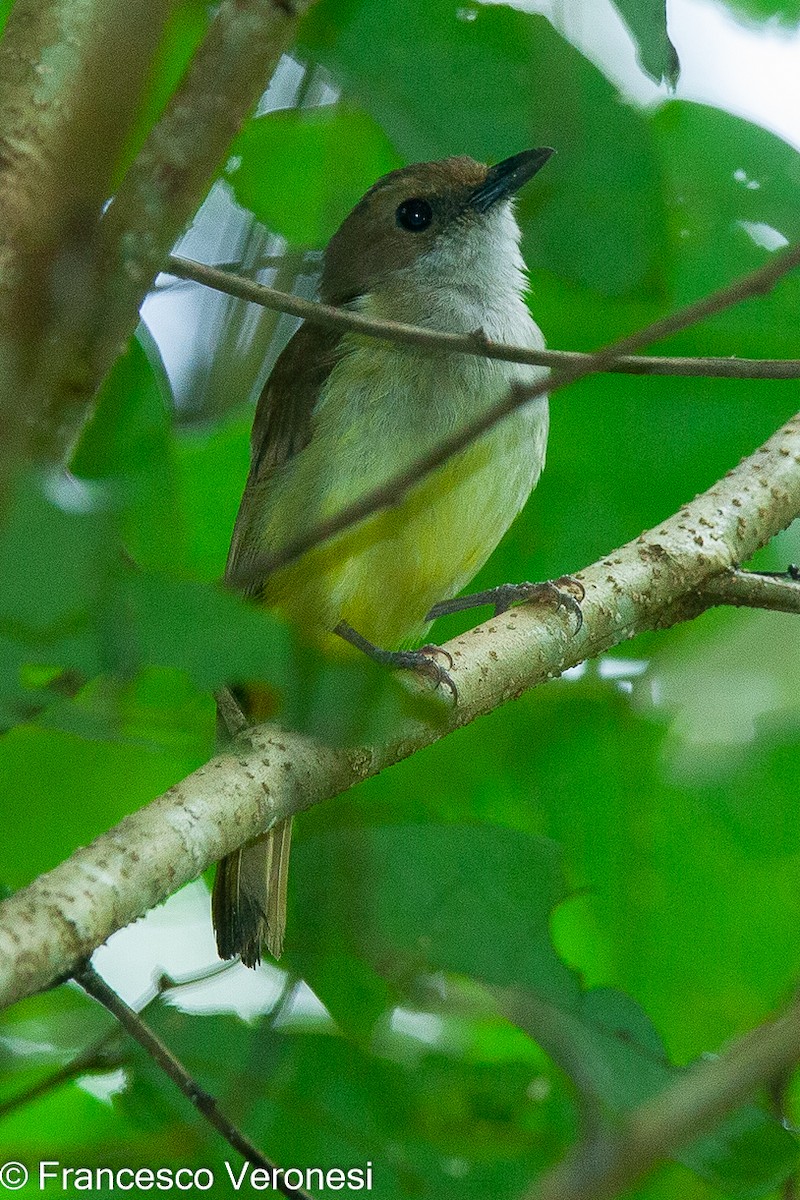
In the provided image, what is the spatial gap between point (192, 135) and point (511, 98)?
1.51 metres

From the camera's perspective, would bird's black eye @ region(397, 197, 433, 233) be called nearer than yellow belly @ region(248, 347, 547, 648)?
No

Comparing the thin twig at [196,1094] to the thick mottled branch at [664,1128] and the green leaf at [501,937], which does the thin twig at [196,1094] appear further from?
the thick mottled branch at [664,1128]

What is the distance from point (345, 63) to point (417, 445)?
1.06 m

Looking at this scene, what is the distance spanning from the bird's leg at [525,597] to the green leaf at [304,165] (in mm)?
996

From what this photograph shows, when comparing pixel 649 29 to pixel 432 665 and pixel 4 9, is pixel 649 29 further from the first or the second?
pixel 4 9

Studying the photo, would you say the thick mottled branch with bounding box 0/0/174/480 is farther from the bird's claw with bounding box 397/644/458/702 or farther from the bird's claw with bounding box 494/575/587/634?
the bird's claw with bounding box 494/575/587/634

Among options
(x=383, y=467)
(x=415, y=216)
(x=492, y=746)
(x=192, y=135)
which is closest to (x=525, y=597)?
(x=492, y=746)

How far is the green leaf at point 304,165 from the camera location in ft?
10.8

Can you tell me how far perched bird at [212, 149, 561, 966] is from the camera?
11.3 ft

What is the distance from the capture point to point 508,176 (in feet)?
12.6

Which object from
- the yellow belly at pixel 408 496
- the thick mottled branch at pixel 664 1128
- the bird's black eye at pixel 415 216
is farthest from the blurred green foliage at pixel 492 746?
the bird's black eye at pixel 415 216

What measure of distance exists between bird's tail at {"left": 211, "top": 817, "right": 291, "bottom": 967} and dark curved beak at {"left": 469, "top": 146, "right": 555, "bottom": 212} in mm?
1652

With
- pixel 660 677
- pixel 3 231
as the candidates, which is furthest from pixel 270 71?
pixel 660 677

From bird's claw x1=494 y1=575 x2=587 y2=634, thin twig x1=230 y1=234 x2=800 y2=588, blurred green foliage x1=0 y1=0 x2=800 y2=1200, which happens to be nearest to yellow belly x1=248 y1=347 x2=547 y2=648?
blurred green foliage x1=0 y1=0 x2=800 y2=1200
